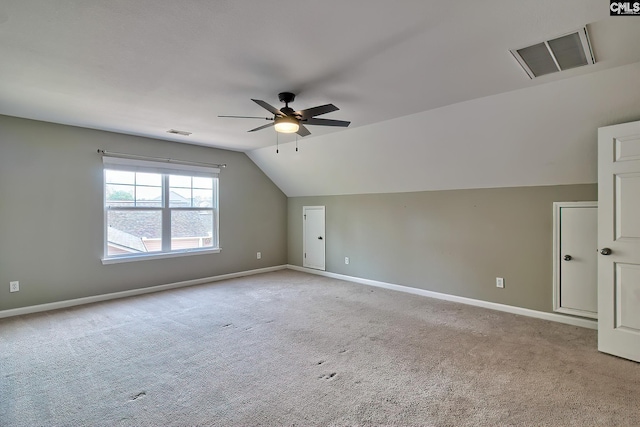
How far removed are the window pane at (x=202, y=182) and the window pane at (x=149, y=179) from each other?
62 cm

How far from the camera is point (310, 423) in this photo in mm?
1952

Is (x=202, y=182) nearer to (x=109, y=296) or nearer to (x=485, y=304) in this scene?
(x=109, y=296)

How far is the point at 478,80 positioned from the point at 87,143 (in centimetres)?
507

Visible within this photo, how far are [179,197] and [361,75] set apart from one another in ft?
13.3

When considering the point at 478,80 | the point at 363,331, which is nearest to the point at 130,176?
the point at 363,331

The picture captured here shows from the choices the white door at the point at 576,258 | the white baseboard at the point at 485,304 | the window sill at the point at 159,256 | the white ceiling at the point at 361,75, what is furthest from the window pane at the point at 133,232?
the white door at the point at 576,258

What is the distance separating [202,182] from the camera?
5820mm

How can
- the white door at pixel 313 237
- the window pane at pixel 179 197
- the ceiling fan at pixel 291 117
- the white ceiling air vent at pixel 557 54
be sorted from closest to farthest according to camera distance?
the white ceiling air vent at pixel 557 54 → the ceiling fan at pixel 291 117 → the window pane at pixel 179 197 → the white door at pixel 313 237

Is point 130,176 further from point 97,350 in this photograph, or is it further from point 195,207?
point 97,350

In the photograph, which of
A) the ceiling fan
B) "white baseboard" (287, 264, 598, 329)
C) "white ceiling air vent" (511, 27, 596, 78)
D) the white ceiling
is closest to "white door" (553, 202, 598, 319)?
"white baseboard" (287, 264, 598, 329)

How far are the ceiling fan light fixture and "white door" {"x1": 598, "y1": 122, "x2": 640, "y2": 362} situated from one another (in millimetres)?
2809

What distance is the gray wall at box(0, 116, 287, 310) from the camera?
393cm

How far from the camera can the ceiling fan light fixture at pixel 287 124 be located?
9.61 feet

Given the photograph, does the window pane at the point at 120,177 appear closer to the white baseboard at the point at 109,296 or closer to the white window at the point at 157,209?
the white window at the point at 157,209
